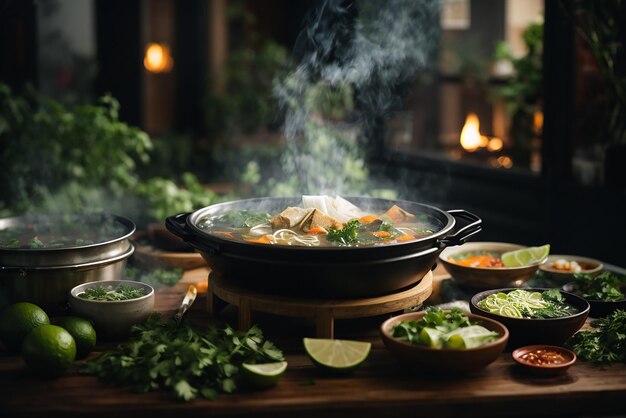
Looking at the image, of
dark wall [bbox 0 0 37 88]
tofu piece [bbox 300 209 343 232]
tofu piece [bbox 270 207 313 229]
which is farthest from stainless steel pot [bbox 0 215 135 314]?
dark wall [bbox 0 0 37 88]

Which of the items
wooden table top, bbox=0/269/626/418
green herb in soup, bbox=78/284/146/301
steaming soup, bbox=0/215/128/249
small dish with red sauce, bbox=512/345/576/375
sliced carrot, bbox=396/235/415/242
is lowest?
wooden table top, bbox=0/269/626/418

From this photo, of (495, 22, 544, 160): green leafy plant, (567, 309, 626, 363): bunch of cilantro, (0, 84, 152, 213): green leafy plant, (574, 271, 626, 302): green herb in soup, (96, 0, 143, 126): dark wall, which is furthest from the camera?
(96, 0, 143, 126): dark wall

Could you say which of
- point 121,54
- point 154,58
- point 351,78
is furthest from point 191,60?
point 351,78

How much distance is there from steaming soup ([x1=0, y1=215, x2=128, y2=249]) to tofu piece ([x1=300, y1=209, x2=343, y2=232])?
891 millimetres

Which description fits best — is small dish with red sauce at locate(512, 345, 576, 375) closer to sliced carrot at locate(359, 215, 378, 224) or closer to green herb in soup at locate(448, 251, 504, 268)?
green herb in soup at locate(448, 251, 504, 268)

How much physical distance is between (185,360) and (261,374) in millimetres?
279

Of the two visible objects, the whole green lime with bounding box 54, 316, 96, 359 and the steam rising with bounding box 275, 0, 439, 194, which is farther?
the steam rising with bounding box 275, 0, 439, 194

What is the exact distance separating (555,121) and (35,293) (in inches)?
180

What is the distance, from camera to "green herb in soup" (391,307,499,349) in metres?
2.75

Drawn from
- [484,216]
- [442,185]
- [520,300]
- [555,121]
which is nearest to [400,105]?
[442,185]

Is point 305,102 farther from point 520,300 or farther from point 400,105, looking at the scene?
point 520,300

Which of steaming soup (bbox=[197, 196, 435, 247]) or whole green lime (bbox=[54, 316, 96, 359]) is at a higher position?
steaming soup (bbox=[197, 196, 435, 247])

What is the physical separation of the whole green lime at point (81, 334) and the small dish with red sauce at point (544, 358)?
163 cm

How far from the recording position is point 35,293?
3.31 m
